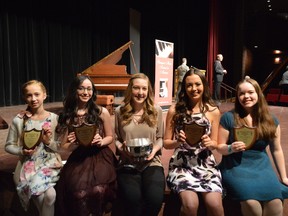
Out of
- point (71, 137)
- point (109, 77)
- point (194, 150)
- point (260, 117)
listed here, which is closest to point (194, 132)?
point (194, 150)

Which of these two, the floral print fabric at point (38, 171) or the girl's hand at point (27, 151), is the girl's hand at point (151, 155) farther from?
the girl's hand at point (27, 151)

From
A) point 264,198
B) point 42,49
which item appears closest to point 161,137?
point 264,198

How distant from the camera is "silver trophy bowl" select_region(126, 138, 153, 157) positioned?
201 centimetres

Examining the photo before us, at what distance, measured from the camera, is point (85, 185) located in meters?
2.08

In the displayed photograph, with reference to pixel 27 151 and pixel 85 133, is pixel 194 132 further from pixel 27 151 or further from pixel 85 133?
pixel 27 151

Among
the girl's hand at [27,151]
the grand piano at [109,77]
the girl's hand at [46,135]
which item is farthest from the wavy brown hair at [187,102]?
Answer: the grand piano at [109,77]

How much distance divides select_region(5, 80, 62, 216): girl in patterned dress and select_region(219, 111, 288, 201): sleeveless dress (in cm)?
119

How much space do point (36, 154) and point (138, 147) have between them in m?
0.76

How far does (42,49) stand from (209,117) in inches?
295

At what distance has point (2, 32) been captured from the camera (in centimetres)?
758

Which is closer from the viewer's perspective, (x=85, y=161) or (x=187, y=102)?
(x=85, y=161)

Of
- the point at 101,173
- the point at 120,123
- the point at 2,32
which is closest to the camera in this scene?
the point at 101,173

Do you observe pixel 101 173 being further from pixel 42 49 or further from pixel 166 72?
pixel 42 49

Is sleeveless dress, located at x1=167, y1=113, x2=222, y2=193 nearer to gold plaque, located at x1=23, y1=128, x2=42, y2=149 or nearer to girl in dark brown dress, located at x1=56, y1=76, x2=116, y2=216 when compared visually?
girl in dark brown dress, located at x1=56, y1=76, x2=116, y2=216
